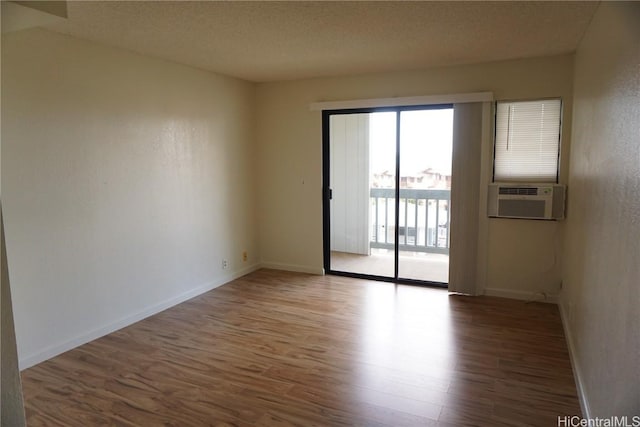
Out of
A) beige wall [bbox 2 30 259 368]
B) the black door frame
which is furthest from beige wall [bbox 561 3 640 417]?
beige wall [bbox 2 30 259 368]

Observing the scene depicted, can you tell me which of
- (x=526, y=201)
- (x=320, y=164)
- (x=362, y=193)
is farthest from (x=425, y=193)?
(x=320, y=164)

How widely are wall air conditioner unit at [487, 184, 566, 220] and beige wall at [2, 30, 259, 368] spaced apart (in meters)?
3.01

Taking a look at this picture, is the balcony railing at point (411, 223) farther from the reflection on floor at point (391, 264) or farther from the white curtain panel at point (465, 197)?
the white curtain panel at point (465, 197)

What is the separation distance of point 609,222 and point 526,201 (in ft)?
7.38

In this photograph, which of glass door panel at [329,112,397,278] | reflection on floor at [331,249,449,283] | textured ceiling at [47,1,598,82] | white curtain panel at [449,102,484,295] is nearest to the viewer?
textured ceiling at [47,1,598,82]

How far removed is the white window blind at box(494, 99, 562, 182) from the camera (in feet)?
13.5

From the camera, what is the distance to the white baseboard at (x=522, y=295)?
4.22m

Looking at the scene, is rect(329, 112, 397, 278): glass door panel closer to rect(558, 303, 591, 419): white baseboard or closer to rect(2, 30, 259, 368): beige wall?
rect(2, 30, 259, 368): beige wall

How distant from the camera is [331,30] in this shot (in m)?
3.11

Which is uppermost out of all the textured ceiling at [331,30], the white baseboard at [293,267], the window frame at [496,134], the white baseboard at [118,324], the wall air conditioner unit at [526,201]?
the textured ceiling at [331,30]

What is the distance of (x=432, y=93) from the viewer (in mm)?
4496

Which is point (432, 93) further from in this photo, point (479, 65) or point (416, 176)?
point (416, 176)

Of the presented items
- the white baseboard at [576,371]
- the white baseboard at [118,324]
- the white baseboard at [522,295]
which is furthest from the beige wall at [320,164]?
the white baseboard at [118,324]

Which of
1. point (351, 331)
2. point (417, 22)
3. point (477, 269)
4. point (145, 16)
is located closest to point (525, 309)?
point (477, 269)
